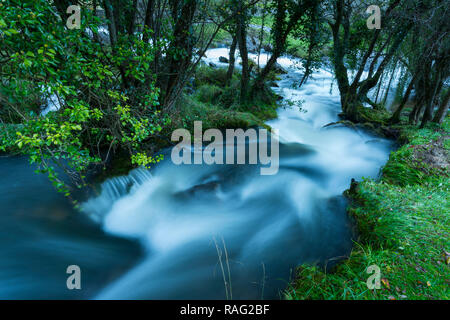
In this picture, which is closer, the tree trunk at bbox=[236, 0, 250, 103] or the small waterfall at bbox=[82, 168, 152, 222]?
the small waterfall at bbox=[82, 168, 152, 222]

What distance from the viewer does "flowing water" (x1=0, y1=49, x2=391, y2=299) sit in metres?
2.93

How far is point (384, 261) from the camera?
8.05ft

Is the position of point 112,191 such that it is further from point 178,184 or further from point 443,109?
point 443,109

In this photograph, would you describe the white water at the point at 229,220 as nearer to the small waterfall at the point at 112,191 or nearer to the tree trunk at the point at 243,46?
the small waterfall at the point at 112,191

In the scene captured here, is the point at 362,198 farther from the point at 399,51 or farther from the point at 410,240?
the point at 399,51

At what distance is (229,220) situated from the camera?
13.9 ft

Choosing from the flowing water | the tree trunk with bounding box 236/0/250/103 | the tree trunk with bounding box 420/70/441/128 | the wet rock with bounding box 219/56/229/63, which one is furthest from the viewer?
the wet rock with bounding box 219/56/229/63

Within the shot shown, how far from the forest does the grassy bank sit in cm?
2

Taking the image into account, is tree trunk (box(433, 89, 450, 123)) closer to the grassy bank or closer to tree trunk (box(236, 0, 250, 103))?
the grassy bank

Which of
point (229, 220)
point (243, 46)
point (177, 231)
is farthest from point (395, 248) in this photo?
point (243, 46)

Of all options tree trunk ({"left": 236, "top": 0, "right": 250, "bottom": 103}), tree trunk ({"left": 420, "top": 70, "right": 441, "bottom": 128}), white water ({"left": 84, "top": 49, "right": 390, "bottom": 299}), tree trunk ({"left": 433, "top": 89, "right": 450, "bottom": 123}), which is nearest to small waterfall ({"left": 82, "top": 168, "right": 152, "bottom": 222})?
white water ({"left": 84, "top": 49, "right": 390, "bottom": 299})

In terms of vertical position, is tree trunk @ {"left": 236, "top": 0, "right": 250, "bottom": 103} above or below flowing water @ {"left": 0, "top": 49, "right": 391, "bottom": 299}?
above

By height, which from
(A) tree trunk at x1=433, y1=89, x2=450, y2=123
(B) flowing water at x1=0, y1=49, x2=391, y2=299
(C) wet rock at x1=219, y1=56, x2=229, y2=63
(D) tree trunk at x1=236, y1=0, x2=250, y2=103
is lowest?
(B) flowing water at x1=0, y1=49, x2=391, y2=299
